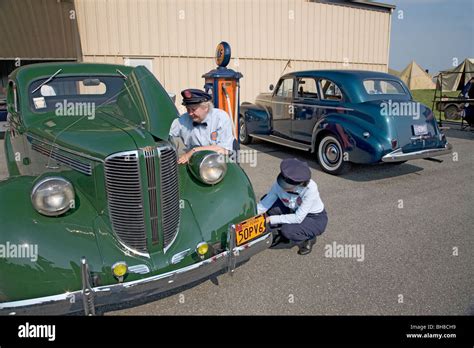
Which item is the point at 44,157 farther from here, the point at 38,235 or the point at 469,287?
the point at 469,287

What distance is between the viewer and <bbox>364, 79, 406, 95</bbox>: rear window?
20.2 ft

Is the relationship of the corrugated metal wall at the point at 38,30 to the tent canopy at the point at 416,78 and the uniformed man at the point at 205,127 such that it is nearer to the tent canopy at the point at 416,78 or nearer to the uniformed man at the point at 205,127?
the uniformed man at the point at 205,127

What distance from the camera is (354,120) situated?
573 cm

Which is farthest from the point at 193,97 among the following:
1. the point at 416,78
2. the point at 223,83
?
the point at 416,78

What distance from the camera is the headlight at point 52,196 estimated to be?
84.7 inches

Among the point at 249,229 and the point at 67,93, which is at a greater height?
the point at 67,93

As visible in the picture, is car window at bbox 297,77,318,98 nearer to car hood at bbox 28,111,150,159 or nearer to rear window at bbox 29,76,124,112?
rear window at bbox 29,76,124,112

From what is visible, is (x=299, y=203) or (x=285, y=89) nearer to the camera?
(x=299, y=203)

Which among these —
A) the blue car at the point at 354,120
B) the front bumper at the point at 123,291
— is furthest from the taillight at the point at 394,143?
the front bumper at the point at 123,291

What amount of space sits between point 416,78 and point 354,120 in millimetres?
28181

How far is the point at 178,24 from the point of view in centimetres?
1130

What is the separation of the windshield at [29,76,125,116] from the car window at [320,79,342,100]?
4.02 m

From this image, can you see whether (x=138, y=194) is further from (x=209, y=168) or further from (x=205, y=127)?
(x=205, y=127)

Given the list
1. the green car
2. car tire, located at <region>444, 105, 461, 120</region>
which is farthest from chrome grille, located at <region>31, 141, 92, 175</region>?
car tire, located at <region>444, 105, 461, 120</region>
